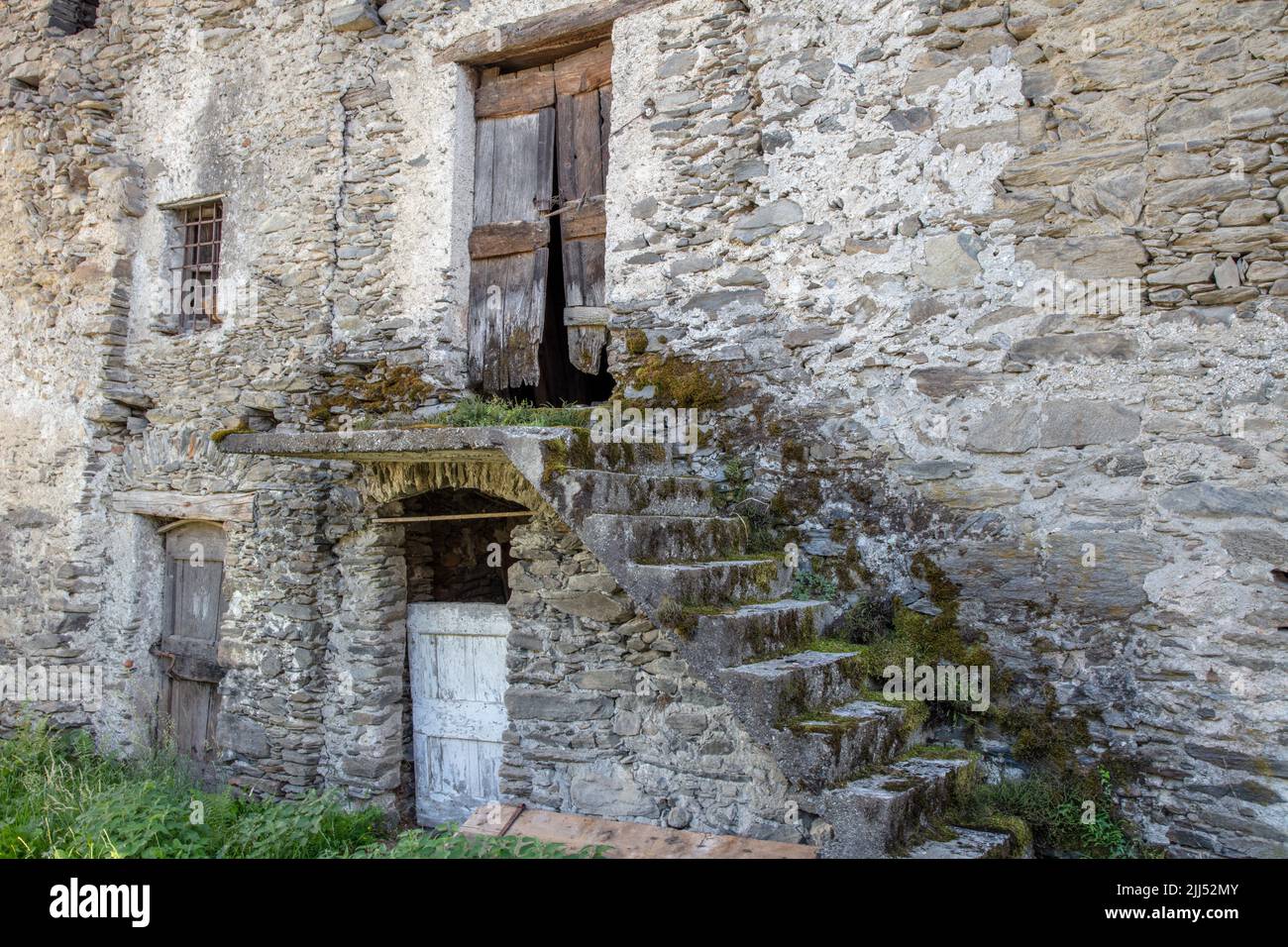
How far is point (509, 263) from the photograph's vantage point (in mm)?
6238

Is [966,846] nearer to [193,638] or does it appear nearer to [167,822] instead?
[167,822]

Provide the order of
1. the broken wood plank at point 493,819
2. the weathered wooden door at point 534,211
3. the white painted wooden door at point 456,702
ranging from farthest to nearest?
the white painted wooden door at point 456,702 < the weathered wooden door at point 534,211 < the broken wood plank at point 493,819

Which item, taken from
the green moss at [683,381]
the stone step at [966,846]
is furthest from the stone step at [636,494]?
the stone step at [966,846]

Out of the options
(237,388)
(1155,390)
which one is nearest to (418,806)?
(237,388)

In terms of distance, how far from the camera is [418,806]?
20.8ft

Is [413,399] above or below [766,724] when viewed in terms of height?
above

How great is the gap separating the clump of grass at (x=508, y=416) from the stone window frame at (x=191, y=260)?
113 inches

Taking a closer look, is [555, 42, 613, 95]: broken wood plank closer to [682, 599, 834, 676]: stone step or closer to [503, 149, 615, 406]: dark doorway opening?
[503, 149, 615, 406]: dark doorway opening

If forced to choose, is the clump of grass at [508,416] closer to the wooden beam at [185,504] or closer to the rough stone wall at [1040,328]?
the rough stone wall at [1040,328]

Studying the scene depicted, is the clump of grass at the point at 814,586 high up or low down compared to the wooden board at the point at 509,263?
down

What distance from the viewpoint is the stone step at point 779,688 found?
3391 mm

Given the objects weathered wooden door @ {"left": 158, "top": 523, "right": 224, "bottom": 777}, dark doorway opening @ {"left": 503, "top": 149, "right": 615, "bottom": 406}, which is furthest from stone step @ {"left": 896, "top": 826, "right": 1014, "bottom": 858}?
weathered wooden door @ {"left": 158, "top": 523, "right": 224, "bottom": 777}
